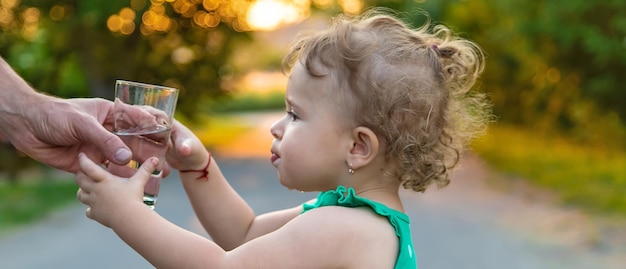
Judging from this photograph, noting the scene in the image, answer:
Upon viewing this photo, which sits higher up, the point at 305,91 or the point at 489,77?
the point at 489,77

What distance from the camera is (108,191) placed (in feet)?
7.09

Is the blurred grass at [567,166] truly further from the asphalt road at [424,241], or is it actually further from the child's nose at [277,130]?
the child's nose at [277,130]

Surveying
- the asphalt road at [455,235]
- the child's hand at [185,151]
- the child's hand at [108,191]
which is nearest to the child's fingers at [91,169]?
the child's hand at [108,191]

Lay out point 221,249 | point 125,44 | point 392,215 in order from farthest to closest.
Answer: point 125,44, point 392,215, point 221,249

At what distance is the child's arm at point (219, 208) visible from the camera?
2.67 metres

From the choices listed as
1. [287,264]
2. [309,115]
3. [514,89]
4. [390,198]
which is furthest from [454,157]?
[514,89]

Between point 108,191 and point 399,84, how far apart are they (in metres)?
0.77

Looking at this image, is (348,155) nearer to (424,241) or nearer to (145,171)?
(145,171)

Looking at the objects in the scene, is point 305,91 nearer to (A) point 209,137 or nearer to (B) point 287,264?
(B) point 287,264

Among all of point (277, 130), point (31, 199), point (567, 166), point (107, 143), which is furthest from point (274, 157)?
point (567, 166)

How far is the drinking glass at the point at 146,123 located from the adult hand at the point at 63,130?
0.26 ft

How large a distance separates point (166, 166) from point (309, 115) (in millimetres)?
470

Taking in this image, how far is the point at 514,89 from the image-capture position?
58.0 ft

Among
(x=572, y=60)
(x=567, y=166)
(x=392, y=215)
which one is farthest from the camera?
(x=572, y=60)
